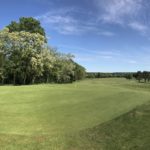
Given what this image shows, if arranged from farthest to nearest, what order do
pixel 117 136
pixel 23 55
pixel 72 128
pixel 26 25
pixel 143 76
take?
pixel 143 76, pixel 26 25, pixel 23 55, pixel 72 128, pixel 117 136

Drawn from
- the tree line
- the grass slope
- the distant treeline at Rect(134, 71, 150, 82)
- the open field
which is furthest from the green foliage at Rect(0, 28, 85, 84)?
the grass slope

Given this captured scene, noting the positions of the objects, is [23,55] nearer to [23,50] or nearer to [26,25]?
[23,50]

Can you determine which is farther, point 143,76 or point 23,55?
point 143,76

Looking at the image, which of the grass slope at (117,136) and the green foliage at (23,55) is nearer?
the grass slope at (117,136)

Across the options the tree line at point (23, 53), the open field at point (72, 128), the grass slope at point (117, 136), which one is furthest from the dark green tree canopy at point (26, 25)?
the grass slope at point (117, 136)

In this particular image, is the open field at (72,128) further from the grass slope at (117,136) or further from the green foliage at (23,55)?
the green foliage at (23,55)

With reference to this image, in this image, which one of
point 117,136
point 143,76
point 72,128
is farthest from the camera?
point 143,76

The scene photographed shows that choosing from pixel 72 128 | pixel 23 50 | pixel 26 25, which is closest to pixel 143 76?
pixel 26 25

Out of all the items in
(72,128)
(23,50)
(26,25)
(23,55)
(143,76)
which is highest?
(26,25)

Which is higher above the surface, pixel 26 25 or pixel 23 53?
pixel 26 25

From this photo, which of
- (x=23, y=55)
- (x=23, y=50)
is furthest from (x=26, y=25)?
(x=23, y=55)

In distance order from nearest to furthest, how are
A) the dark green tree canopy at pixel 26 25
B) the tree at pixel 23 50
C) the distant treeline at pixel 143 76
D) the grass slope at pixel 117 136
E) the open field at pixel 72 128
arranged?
the grass slope at pixel 117 136, the open field at pixel 72 128, the tree at pixel 23 50, the dark green tree canopy at pixel 26 25, the distant treeline at pixel 143 76

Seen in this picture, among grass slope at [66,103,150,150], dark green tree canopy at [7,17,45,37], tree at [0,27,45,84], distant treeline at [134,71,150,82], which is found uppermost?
dark green tree canopy at [7,17,45,37]

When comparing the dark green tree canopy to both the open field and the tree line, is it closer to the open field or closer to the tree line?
the tree line
